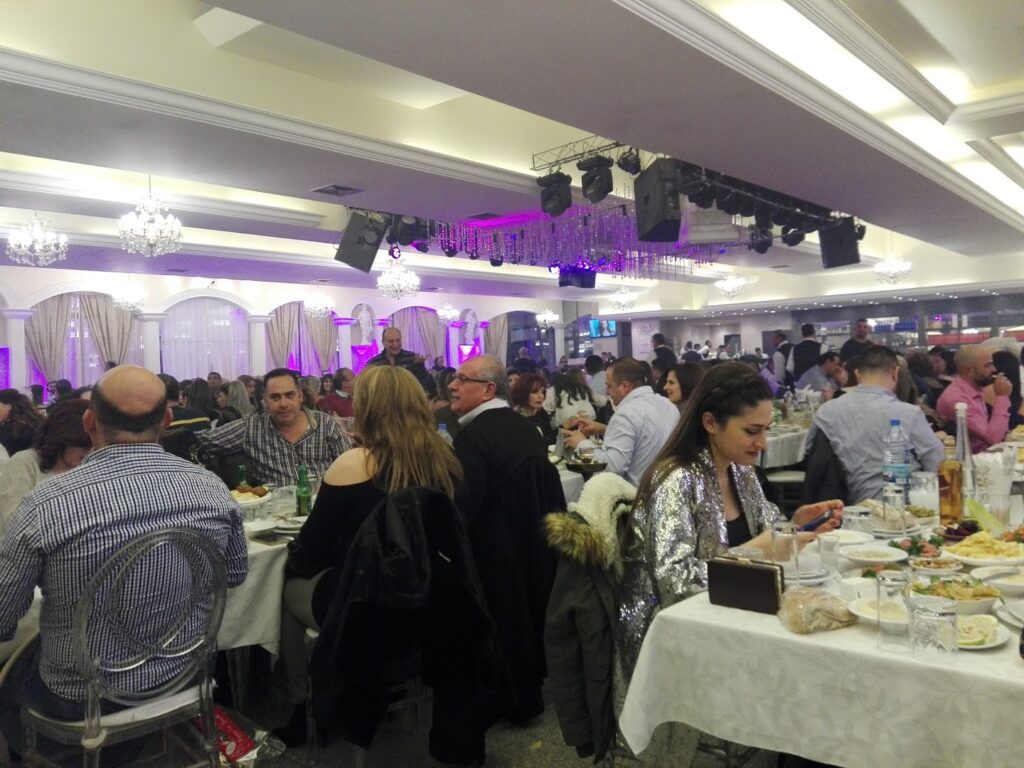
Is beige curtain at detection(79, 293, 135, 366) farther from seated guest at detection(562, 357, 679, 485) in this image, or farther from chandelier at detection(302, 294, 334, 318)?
seated guest at detection(562, 357, 679, 485)

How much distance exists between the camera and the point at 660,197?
6.41 m

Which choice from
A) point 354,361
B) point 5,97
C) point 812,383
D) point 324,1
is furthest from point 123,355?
point 324,1

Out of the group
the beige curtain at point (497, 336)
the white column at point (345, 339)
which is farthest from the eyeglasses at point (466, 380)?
the beige curtain at point (497, 336)

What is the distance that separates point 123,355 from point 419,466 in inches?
492

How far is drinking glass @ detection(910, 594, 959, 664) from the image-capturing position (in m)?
1.53

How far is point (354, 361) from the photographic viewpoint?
669 inches

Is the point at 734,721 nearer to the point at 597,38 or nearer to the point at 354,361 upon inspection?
the point at 597,38

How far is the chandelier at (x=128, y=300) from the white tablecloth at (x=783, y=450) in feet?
34.3

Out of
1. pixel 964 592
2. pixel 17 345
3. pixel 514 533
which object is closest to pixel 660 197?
pixel 514 533

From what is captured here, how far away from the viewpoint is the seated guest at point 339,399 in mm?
8359

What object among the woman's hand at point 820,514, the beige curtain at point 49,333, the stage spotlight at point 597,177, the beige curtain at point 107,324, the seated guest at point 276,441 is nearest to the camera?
the woman's hand at point 820,514

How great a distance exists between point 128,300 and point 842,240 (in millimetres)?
10415

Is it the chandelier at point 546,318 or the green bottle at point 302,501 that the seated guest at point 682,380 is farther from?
the chandelier at point 546,318

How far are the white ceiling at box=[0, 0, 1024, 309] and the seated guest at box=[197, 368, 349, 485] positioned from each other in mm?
1701
